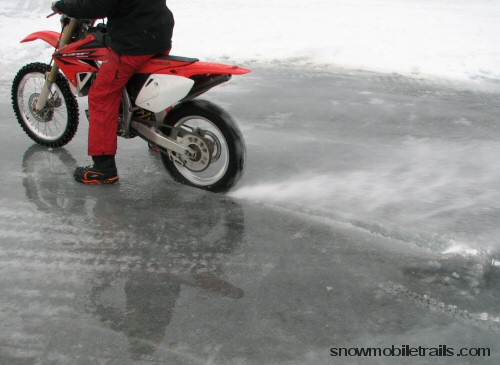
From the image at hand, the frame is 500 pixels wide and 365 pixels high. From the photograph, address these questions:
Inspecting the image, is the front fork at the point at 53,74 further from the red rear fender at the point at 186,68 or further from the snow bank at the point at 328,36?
the snow bank at the point at 328,36

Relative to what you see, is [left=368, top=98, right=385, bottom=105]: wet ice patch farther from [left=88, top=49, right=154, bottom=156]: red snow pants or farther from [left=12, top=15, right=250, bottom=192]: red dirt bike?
[left=88, top=49, right=154, bottom=156]: red snow pants

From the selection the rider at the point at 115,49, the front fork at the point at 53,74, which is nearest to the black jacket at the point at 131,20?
the rider at the point at 115,49

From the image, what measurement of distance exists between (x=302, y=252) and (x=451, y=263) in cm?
95

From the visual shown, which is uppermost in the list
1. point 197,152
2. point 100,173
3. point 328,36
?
point 328,36

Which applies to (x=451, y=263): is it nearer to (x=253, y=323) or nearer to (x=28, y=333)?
(x=253, y=323)

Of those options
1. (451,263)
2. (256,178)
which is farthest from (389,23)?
(451,263)

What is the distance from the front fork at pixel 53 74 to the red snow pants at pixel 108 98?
0.65 meters

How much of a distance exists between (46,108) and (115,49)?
144cm

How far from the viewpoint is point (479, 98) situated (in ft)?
23.7

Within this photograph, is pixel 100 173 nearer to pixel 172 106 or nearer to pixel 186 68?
pixel 172 106

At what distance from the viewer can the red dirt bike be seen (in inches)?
162

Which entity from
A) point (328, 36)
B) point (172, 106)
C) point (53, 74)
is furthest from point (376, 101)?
point (53, 74)

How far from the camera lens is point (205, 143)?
4.27m

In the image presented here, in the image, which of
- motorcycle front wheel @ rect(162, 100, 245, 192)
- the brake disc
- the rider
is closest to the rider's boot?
the rider
